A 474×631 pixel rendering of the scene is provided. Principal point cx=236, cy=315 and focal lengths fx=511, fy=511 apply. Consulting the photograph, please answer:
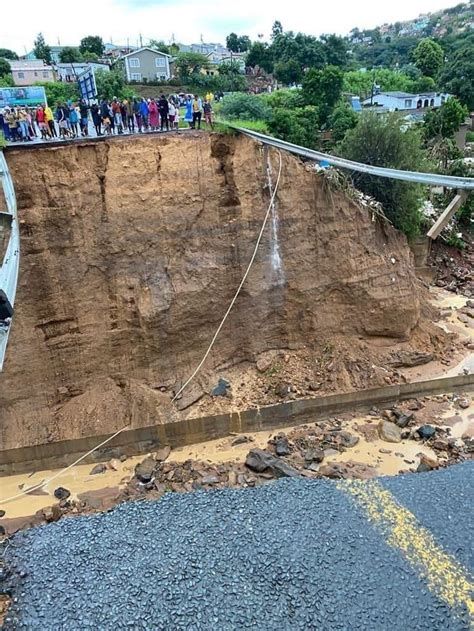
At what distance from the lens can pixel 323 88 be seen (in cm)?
3678

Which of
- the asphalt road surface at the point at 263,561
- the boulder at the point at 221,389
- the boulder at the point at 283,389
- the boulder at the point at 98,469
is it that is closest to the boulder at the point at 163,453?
the boulder at the point at 98,469

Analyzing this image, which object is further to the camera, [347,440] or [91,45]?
[91,45]

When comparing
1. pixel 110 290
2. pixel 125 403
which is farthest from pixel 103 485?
pixel 110 290

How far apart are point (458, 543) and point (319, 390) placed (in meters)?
6.21

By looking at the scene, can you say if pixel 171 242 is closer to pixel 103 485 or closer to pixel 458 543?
pixel 103 485

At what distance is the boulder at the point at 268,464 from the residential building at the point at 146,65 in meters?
53.1

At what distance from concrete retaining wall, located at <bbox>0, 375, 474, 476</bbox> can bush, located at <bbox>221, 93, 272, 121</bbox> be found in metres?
10.3

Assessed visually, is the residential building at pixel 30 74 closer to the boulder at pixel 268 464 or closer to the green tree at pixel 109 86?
the green tree at pixel 109 86

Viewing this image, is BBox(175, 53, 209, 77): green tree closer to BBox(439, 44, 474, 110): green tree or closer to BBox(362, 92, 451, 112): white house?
BBox(362, 92, 451, 112): white house

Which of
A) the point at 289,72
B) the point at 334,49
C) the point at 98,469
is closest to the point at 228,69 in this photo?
the point at 289,72

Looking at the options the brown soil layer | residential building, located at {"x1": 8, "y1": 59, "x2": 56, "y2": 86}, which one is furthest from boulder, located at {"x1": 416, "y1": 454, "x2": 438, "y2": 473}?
residential building, located at {"x1": 8, "y1": 59, "x2": 56, "y2": 86}

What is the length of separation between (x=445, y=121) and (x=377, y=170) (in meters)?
25.1

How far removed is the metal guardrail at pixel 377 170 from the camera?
36.5 ft

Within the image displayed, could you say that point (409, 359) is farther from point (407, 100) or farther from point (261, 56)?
point (261, 56)
